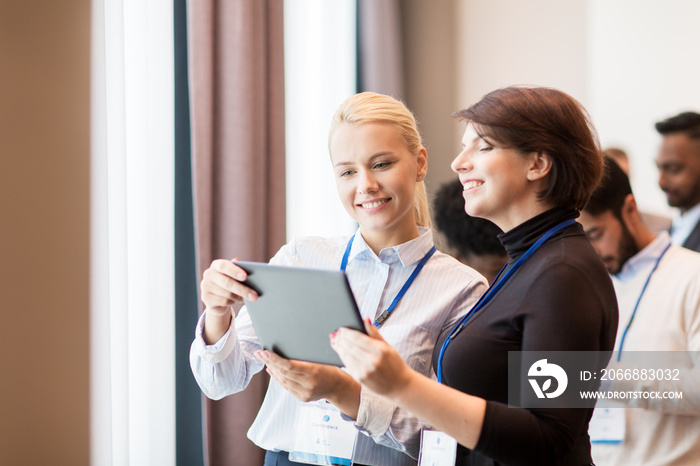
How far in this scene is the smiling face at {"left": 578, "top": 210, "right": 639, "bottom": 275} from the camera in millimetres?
2680

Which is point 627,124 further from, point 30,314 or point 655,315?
point 30,314

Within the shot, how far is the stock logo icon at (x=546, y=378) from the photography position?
1062 millimetres

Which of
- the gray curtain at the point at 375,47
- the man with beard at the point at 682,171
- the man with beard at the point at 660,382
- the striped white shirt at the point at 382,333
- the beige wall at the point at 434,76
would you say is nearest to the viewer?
the striped white shirt at the point at 382,333

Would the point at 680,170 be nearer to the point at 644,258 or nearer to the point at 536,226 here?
the point at 644,258

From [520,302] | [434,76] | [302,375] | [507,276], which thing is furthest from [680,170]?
[302,375]

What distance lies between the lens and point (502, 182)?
126cm

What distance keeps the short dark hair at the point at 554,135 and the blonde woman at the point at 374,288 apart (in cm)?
35

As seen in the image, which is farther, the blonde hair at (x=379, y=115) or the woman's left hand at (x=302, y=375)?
the blonde hair at (x=379, y=115)

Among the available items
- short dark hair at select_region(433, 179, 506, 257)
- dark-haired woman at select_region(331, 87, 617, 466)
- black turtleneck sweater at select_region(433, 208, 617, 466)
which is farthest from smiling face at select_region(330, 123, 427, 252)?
short dark hair at select_region(433, 179, 506, 257)

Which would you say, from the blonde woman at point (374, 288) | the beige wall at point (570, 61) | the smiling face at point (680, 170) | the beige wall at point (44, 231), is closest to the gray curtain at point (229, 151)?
the beige wall at point (44, 231)

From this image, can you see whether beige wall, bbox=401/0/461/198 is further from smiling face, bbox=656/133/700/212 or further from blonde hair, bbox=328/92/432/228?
blonde hair, bbox=328/92/432/228

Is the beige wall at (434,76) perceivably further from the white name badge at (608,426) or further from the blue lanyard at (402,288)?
the blue lanyard at (402,288)

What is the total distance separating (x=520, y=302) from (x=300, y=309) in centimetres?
40

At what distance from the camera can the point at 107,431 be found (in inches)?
73.2
